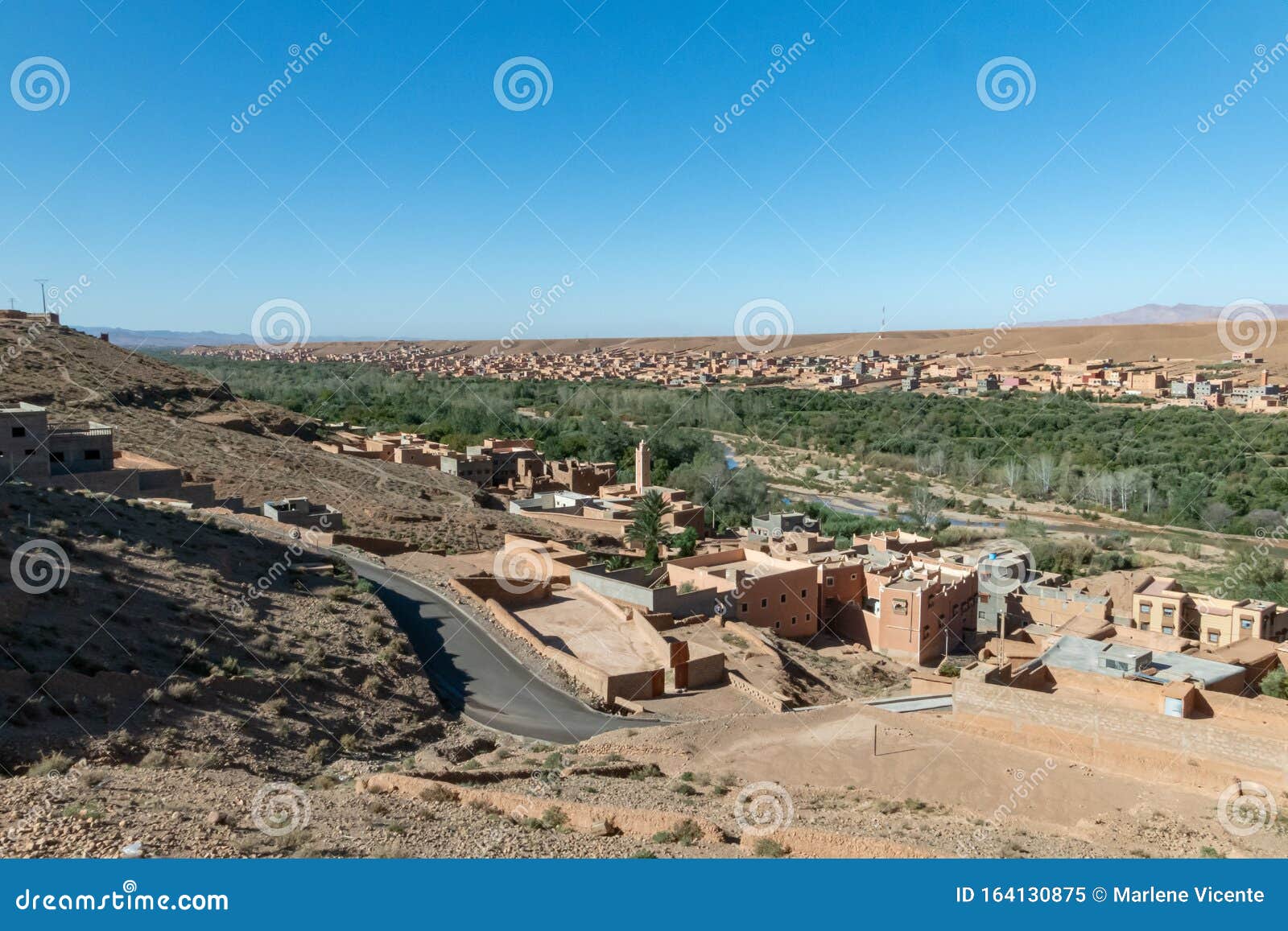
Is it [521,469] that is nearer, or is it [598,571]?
[598,571]

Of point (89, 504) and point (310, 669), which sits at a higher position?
point (89, 504)

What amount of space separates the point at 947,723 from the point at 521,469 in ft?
86.0

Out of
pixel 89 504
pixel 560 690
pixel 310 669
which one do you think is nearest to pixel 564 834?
pixel 310 669

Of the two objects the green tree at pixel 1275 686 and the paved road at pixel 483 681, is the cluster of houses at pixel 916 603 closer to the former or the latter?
A: the green tree at pixel 1275 686

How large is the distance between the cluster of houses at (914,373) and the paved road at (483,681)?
70.9ft

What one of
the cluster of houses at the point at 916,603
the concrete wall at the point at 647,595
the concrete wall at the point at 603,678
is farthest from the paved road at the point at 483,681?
the cluster of houses at the point at 916,603

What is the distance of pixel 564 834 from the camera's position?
24.1 feet

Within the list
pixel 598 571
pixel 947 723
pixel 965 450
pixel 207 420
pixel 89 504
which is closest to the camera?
pixel 947 723

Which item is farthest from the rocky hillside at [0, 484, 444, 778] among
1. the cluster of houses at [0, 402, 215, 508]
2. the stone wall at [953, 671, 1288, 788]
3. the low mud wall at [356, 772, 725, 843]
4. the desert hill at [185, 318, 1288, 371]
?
the desert hill at [185, 318, 1288, 371]

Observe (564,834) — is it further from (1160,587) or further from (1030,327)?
(1030,327)

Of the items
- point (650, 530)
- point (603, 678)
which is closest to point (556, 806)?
point (603, 678)

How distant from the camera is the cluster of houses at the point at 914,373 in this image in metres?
70.0

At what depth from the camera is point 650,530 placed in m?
26.4

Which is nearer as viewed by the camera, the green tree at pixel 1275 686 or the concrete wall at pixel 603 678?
the concrete wall at pixel 603 678
